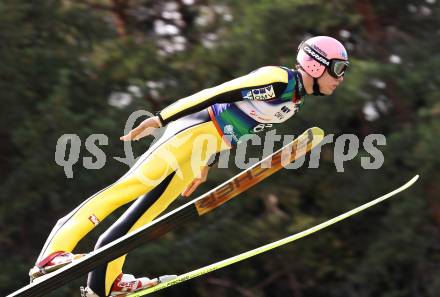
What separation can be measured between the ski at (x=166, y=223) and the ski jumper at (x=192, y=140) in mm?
108

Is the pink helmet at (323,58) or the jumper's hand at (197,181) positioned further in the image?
the jumper's hand at (197,181)

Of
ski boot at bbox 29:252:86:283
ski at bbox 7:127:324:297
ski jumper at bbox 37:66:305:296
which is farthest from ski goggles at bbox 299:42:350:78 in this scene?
ski boot at bbox 29:252:86:283

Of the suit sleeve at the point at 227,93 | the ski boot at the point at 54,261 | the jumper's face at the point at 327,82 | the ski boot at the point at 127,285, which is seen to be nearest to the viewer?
the suit sleeve at the point at 227,93

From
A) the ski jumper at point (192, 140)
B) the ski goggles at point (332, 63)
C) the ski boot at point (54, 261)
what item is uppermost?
the ski goggles at point (332, 63)

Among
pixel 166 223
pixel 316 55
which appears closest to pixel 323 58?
pixel 316 55

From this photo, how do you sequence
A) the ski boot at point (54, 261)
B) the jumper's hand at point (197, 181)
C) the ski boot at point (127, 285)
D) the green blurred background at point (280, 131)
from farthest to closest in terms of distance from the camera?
the green blurred background at point (280, 131) → the ski boot at point (127, 285) → the jumper's hand at point (197, 181) → the ski boot at point (54, 261)

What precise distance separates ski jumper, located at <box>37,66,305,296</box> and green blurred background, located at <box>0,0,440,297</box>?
14.0 ft

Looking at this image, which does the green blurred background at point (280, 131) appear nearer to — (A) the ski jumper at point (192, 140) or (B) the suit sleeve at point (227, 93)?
(A) the ski jumper at point (192, 140)

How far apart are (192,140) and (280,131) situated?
4788 mm

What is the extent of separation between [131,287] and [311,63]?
148cm

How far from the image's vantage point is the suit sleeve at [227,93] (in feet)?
15.4

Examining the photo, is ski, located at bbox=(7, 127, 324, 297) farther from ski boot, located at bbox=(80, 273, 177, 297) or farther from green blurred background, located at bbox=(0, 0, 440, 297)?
green blurred background, located at bbox=(0, 0, 440, 297)

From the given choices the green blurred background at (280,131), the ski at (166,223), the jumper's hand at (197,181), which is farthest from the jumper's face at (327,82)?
the green blurred background at (280,131)

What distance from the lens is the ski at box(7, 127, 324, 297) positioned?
16.2ft
